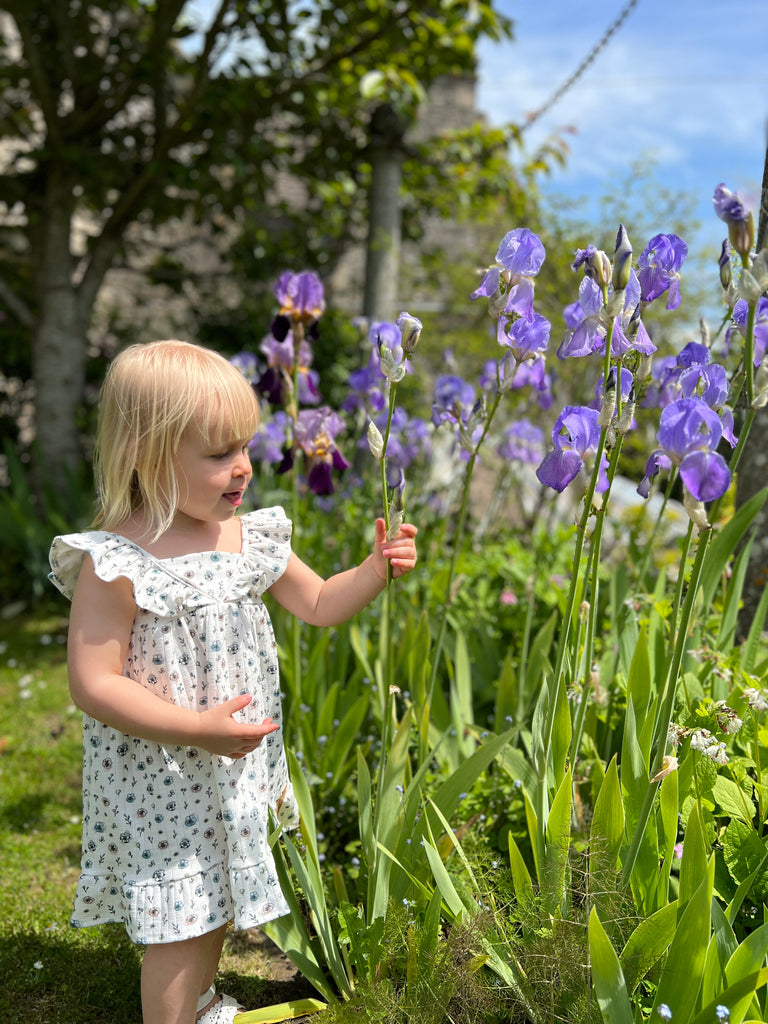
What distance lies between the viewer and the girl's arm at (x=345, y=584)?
1544 mm

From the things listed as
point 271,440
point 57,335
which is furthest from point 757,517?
point 57,335

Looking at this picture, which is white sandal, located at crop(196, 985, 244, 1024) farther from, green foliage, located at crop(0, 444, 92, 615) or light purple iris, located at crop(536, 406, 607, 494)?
green foliage, located at crop(0, 444, 92, 615)

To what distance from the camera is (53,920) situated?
6.74ft

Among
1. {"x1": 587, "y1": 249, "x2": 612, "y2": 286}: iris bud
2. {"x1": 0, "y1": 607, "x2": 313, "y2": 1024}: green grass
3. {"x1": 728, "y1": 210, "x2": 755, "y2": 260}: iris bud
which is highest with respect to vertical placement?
{"x1": 728, "y1": 210, "x2": 755, "y2": 260}: iris bud

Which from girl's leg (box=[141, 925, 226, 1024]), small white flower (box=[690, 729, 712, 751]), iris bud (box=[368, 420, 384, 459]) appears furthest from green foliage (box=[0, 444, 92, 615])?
small white flower (box=[690, 729, 712, 751])

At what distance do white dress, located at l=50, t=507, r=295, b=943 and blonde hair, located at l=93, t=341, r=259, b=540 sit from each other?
100 mm

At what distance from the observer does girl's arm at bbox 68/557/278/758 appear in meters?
1.38

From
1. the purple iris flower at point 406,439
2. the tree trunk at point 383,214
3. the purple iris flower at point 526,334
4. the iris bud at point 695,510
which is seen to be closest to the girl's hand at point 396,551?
the purple iris flower at point 526,334

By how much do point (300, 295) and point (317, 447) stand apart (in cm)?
47

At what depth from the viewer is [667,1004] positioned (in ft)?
4.14

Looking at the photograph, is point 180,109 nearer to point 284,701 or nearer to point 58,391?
point 58,391

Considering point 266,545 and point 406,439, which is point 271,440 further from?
point 266,545

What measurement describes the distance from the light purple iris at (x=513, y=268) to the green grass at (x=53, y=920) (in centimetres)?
163

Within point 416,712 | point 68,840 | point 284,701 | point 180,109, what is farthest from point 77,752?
point 180,109
